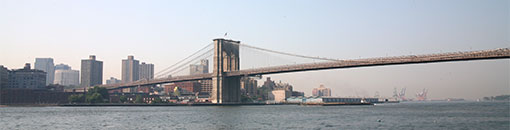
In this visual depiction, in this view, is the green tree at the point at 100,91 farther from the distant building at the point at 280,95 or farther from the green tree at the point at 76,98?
the distant building at the point at 280,95

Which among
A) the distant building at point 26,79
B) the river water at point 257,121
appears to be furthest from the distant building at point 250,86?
the river water at point 257,121

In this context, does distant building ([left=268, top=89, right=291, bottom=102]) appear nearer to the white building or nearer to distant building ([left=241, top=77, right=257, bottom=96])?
the white building

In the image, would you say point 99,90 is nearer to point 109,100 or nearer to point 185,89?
point 109,100

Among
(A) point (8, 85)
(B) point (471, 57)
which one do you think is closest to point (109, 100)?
(A) point (8, 85)

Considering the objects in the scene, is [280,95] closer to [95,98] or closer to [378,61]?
[95,98]

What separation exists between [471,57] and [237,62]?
1723 inches

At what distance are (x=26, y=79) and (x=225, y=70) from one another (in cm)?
7094

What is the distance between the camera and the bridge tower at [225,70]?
8188 cm

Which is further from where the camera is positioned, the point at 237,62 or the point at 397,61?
the point at 237,62

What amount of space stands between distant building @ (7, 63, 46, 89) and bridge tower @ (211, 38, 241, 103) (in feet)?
221

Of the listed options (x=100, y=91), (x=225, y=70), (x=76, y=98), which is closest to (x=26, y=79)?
(x=76, y=98)

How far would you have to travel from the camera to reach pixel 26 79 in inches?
5118

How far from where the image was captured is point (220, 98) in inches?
3214

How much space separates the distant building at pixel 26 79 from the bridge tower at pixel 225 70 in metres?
67.5
